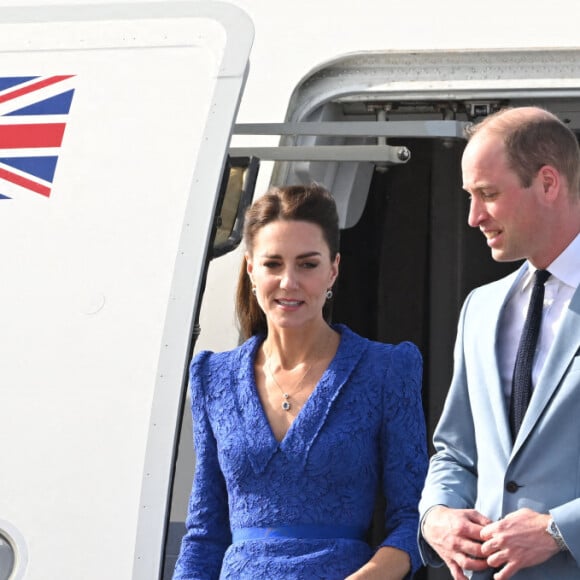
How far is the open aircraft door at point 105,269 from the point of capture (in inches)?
118

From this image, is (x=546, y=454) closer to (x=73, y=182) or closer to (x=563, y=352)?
(x=563, y=352)

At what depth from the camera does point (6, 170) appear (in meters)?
3.32

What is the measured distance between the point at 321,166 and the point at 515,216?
1497 mm

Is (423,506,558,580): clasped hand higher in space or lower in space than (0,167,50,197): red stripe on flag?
lower

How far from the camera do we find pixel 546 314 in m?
2.27

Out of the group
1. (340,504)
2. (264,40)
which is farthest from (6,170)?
(340,504)

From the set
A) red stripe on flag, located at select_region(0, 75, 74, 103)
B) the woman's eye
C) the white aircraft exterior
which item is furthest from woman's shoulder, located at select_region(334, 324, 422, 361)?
red stripe on flag, located at select_region(0, 75, 74, 103)

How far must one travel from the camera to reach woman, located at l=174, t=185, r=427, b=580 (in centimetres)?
257

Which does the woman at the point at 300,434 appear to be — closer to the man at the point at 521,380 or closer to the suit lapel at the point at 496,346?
the man at the point at 521,380

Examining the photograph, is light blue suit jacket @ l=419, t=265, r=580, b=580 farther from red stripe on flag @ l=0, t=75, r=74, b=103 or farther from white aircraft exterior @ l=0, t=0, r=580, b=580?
red stripe on flag @ l=0, t=75, r=74, b=103

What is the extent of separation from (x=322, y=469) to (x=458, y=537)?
0.44 m

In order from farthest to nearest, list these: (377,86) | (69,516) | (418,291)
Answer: (418,291) < (377,86) < (69,516)

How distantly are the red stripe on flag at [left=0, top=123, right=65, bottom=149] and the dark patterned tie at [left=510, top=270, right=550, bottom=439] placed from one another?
1487mm

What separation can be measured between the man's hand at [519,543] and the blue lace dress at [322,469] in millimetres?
450
